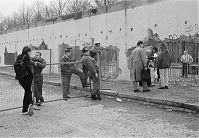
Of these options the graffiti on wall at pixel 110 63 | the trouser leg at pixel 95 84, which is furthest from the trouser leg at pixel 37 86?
the graffiti on wall at pixel 110 63

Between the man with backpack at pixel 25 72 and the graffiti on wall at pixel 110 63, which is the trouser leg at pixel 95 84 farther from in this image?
the graffiti on wall at pixel 110 63

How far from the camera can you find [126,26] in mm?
12523

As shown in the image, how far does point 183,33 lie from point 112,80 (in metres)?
4.06

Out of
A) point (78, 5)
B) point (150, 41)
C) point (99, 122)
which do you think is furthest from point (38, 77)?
Answer: point (78, 5)

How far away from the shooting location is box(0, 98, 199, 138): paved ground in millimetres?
5359

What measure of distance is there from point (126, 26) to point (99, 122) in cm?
724

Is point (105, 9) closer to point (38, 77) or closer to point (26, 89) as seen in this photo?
point (38, 77)

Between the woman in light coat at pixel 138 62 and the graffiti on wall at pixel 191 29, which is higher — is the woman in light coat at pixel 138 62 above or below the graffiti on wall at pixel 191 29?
below

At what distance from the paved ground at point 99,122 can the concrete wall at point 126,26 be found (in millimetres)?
4164

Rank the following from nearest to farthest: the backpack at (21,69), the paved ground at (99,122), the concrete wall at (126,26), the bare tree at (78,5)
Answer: the paved ground at (99,122)
the backpack at (21,69)
the concrete wall at (126,26)
the bare tree at (78,5)

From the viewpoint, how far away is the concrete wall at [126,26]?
33.4ft

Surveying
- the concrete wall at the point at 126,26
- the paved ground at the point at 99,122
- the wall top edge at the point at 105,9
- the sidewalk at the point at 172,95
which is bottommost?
the paved ground at the point at 99,122

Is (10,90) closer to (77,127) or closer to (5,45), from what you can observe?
(77,127)

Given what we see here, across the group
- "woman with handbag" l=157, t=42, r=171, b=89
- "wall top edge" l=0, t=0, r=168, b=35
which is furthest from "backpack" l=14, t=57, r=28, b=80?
"wall top edge" l=0, t=0, r=168, b=35
